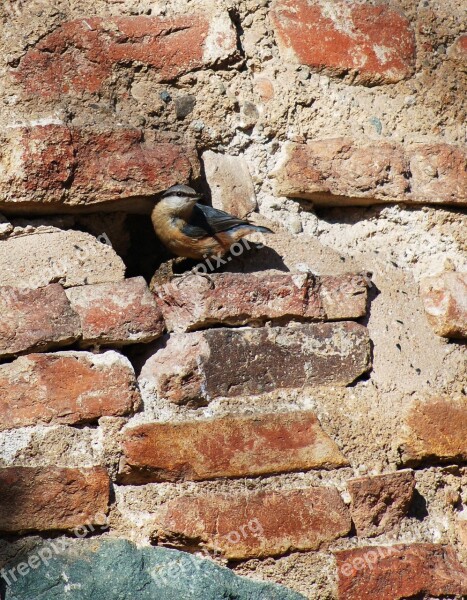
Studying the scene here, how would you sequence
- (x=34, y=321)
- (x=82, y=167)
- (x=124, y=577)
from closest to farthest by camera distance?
1. (x=124, y=577)
2. (x=34, y=321)
3. (x=82, y=167)

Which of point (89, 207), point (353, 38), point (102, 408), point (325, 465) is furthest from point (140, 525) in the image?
point (353, 38)

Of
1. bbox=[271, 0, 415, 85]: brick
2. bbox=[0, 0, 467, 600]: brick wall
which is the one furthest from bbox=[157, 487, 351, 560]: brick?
bbox=[271, 0, 415, 85]: brick

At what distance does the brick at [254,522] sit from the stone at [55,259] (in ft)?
1.41

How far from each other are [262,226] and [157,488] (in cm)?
57

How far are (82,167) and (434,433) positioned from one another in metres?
0.78

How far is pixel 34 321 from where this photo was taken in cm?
152

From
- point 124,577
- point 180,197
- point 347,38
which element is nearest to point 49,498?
point 124,577

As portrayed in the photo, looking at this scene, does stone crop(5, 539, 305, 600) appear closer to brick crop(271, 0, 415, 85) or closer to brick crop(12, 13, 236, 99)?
brick crop(12, 13, 236, 99)

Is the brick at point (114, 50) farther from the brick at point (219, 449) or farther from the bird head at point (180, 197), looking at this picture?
the brick at point (219, 449)

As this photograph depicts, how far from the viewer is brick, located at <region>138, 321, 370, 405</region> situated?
1579 mm

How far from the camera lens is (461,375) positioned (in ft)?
5.71

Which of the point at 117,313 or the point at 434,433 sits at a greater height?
the point at 117,313

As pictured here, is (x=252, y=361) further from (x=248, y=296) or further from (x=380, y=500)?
(x=380, y=500)

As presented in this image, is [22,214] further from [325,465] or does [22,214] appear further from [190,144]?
[325,465]
